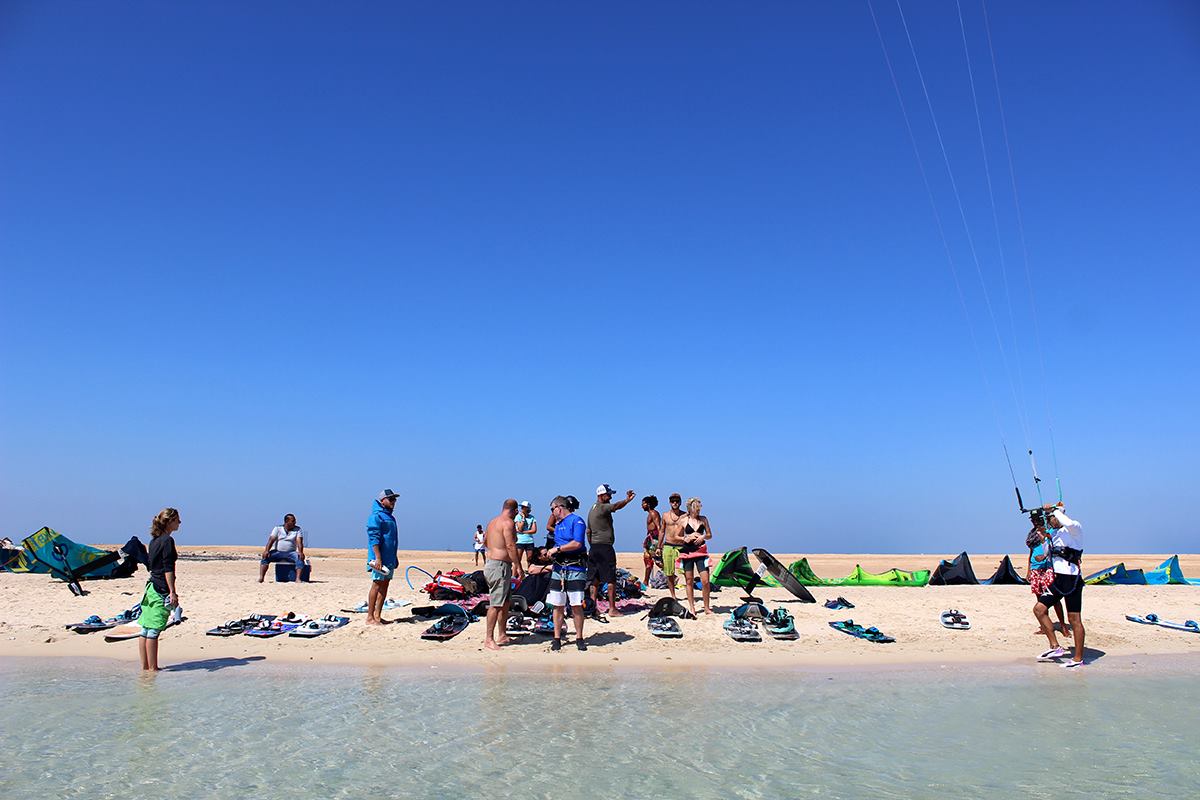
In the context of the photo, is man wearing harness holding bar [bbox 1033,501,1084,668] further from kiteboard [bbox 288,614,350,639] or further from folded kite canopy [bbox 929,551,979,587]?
kiteboard [bbox 288,614,350,639]

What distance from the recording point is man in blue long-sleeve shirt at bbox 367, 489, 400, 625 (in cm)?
1145

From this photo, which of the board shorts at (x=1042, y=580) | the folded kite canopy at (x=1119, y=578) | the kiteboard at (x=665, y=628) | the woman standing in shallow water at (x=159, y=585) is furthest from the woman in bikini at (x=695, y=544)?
the folded kite canopy at (x=1119, y=578)

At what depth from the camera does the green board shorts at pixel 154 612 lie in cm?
905

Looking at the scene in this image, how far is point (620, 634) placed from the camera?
11531mm

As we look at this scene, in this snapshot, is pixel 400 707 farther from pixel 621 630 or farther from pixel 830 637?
pixel 830 637

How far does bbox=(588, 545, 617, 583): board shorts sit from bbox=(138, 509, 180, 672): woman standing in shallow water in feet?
18.6

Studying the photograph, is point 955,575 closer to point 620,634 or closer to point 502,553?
point 620,634

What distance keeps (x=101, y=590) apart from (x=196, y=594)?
238 cm

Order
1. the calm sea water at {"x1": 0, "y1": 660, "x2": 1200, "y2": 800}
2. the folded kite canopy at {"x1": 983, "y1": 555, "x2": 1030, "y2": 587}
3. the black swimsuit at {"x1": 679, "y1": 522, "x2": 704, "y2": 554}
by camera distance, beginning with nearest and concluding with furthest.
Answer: the calm sea water at {"x1": 0, "y1": 660, "x2": 1200, "y2": 800}, the black swimsuit at {"x1": 679, "y1": 522, "x2": 704, "y2": 554}, the folded kite canopy at {"x1": 983, "y1": 555, "x2": 1030, "y2": 587}

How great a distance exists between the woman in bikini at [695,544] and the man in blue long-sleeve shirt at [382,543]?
4.60m

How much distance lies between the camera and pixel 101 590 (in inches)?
607

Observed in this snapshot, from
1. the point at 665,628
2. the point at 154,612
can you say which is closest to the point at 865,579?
the point at 665,628

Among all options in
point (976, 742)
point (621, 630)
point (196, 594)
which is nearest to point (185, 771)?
point (976, 742)

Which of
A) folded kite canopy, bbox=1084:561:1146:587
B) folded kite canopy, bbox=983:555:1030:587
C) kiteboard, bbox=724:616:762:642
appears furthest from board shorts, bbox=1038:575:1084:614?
folded kite canopy, bbox=1084:561:1146:587
